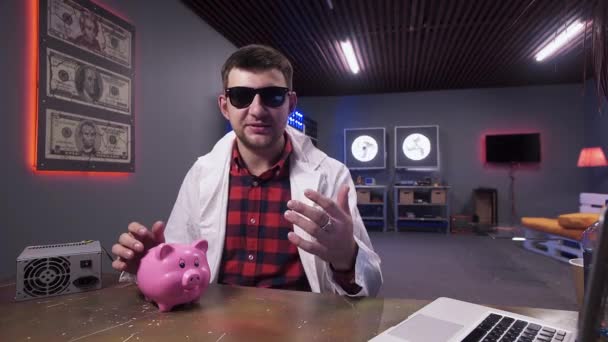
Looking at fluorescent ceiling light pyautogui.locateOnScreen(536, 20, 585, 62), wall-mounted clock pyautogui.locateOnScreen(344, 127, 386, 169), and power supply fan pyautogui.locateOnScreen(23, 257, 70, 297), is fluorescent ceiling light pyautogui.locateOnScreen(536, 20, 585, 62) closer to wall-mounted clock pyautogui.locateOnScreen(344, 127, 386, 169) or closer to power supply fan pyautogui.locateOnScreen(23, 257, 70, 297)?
wall-mounted clock pyautogui.locateOnScreen(344, 127, 386, 169)

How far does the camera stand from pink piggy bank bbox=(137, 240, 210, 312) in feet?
2.61

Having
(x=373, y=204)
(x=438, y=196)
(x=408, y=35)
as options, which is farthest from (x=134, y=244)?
(x=373, y=204)

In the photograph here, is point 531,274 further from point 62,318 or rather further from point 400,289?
point 62,318

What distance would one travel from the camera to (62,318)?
2.50 feet

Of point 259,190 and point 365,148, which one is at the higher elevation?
point 365,148

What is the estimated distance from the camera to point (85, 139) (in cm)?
231

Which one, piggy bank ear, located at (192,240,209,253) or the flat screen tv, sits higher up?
the flat screen tv

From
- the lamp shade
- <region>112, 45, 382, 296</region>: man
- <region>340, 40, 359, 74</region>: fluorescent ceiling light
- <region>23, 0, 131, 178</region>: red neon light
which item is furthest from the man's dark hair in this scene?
the lamp shade

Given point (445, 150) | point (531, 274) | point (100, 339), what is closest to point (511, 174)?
point (445, 150)

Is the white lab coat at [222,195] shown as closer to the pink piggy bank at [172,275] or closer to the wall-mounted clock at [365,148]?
the pink piggy bank at [172,275]

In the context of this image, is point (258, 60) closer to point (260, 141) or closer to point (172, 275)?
point (260, 141)

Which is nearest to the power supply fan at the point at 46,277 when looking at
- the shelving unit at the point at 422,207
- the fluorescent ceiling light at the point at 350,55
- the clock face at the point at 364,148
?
the fluorescent ceiling light at the point at 350,55

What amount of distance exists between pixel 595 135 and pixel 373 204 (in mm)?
4492

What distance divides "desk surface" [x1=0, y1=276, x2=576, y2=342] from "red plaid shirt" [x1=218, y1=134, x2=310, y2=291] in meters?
0.31
